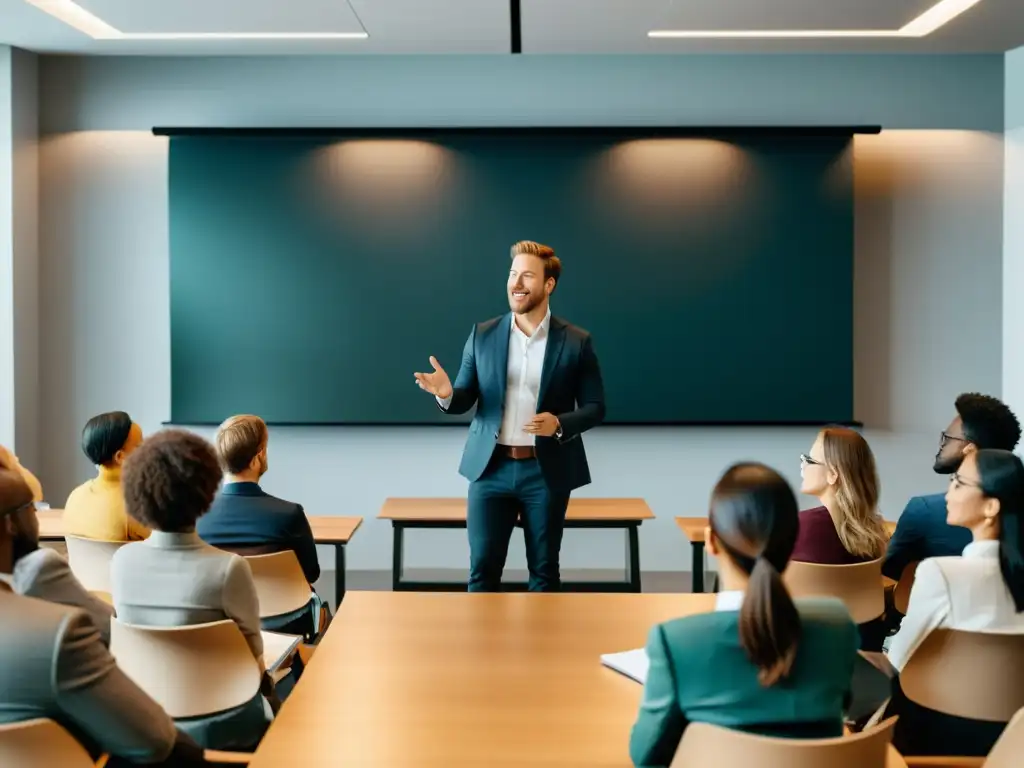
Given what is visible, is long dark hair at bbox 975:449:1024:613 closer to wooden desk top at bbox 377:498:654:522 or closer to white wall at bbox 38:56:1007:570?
wooden desk top at bbox 377:498:654:522

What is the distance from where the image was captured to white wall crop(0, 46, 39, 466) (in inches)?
211

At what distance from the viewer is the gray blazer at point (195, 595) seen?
2016mm

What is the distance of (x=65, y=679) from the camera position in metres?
1.40

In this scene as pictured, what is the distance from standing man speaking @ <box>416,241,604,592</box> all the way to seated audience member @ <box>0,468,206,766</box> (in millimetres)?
1917

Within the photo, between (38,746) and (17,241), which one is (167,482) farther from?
(17,241)

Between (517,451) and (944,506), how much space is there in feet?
4.79

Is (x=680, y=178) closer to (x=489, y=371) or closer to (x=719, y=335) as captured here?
(x=719, y=335)

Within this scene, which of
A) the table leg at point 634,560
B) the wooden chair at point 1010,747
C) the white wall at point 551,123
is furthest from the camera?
the white wall at point 551,123

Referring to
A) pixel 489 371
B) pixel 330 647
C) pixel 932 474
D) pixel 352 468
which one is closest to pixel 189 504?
pixel 330 647

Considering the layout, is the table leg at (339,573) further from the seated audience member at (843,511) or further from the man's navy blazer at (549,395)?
the seated audience member at (843,511)

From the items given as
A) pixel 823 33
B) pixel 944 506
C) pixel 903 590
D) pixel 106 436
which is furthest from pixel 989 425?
pixel 823 33

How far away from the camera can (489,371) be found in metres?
3.62

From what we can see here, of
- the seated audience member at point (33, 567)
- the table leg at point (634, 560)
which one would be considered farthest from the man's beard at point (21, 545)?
the table leg at point (634, 560)

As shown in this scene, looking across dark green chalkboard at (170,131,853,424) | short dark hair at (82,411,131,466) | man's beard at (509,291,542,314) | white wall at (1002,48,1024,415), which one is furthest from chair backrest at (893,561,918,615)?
white wall at (1002,48,1024,415)
